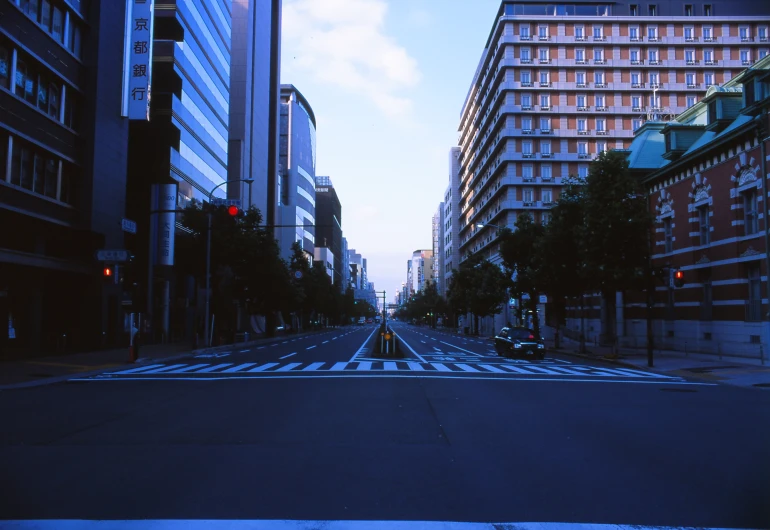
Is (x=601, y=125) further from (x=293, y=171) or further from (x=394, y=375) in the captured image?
(x=394, y=375)

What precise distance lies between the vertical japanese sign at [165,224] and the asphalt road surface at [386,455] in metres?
27.2

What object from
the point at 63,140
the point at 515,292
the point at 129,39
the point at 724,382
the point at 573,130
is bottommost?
the point at 724,382

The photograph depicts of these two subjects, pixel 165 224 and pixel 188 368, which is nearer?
pixel 188 368

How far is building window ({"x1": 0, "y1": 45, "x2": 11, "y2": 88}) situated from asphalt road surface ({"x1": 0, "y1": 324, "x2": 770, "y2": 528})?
1703 centimetres

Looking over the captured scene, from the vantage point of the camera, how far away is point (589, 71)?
7194 centimetres

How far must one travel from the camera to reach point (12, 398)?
49.5ft

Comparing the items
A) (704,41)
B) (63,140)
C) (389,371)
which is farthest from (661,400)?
(704,41)

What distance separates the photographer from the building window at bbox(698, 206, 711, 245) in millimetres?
32969

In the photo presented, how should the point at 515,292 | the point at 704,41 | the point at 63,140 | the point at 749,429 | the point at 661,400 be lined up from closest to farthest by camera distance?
the point at 749,429 < the point at 661,400 < the point at 63,140 < the point at 515,292 < the point at 704,41

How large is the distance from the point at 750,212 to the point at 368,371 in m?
20.1

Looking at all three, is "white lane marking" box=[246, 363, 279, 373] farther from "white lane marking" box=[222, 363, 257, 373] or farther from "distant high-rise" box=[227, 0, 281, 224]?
"distant high-rise" box=[227, 0, 281, 224]

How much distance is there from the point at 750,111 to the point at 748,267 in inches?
286

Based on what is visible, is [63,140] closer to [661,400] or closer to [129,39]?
[129,39]

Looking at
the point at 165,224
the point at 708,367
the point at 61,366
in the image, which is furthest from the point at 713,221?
the point at 165,224
